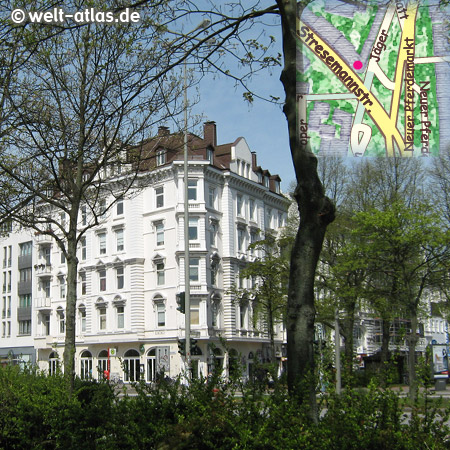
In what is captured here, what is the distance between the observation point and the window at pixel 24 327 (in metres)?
67.3

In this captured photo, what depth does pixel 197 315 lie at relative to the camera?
171 ft

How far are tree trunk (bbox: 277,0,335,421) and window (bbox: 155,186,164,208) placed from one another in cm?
4908

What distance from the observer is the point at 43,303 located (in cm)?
6494

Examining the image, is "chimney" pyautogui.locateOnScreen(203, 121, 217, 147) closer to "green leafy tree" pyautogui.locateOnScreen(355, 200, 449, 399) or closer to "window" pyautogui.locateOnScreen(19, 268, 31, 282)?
"window" pyautogui.locateOnScreen(19, 268, 31, 282)

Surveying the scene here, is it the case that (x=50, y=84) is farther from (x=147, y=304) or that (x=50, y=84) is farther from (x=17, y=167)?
(x=147, y=304)

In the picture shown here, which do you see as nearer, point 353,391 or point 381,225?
point 353,391

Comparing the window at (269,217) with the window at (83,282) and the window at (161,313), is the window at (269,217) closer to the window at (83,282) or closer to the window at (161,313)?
the window at (161,313)

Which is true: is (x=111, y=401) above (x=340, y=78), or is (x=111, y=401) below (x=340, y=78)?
below

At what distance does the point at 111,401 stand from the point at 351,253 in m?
26.6

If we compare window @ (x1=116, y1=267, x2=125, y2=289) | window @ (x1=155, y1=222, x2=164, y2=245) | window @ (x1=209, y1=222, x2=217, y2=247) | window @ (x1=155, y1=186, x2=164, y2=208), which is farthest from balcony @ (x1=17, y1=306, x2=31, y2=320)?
window @ (x1=209, y1=222, x2=217, y2=247)

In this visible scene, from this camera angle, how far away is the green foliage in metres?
4.91

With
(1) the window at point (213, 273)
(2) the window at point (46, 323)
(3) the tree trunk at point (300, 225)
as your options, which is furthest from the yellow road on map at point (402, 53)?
(2) the window at point (46, 323)

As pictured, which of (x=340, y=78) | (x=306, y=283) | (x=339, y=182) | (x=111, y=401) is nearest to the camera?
(x=340, y=78)

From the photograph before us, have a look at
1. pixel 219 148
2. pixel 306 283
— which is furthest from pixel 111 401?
pixel 219 148
